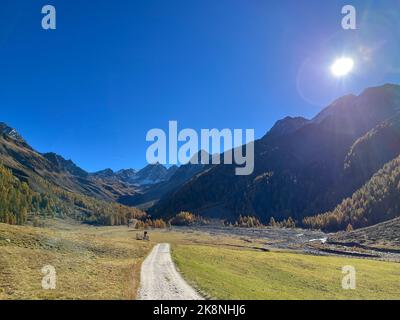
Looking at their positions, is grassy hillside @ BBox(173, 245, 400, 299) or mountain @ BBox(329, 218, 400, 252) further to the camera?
mountain @ BBox(329, 218, 400, 252)

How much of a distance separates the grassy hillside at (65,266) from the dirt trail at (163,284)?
45.8 inches

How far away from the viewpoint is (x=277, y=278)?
58750 millimetres

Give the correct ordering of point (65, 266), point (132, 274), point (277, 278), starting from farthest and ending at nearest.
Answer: point (277, 278) < point (65, 266) < point (132, 274)

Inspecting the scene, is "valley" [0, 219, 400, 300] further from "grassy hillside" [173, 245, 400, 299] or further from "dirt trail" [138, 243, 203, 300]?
"dirt trail" [138, 243, 203, 300]

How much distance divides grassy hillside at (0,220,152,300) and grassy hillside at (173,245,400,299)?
335 inches

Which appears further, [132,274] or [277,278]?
[277,278]

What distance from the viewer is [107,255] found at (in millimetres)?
64688

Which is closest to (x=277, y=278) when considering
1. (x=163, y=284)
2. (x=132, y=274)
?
(x=132, y=274)

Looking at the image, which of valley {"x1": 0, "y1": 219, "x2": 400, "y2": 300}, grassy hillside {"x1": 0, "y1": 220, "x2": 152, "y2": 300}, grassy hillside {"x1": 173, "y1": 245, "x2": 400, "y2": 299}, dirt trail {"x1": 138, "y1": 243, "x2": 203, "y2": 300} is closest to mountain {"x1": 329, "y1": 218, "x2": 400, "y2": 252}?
grassy hillside {"x1": 173, "y1": 245, "x2": 400, "y2": 299}

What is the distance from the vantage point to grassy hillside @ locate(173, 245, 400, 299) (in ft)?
133

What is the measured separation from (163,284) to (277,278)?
2649 cm

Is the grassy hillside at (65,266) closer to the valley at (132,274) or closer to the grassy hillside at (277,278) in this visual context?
the valley at (132,274)

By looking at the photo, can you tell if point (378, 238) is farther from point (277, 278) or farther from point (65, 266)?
point (65, 266)
